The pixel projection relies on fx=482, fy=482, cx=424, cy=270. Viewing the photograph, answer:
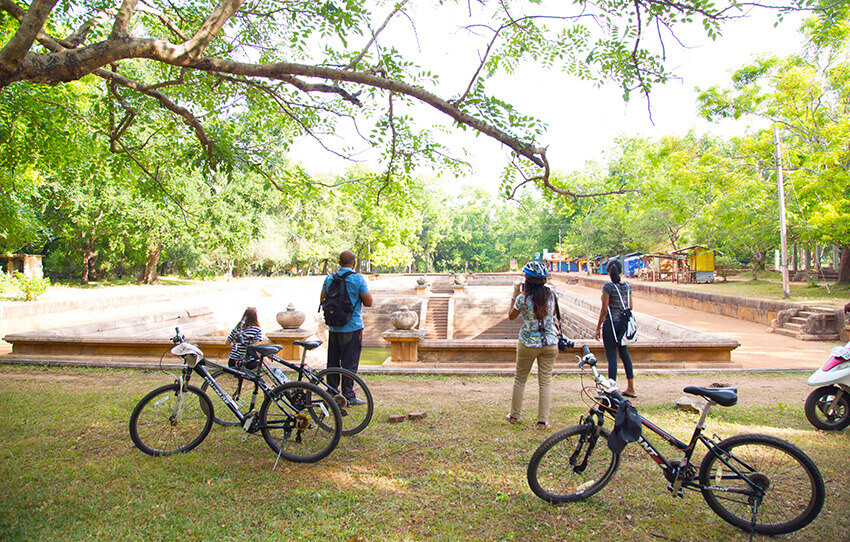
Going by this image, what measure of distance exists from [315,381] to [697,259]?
31237 millimetres

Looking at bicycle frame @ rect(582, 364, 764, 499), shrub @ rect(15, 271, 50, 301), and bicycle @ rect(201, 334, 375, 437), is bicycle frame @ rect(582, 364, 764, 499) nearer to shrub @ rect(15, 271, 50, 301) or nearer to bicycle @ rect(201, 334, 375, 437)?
bicycle @ rect(201, 334, 375, 437)

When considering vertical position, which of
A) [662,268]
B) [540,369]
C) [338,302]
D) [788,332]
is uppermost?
[662,268]

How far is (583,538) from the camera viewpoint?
107 inches

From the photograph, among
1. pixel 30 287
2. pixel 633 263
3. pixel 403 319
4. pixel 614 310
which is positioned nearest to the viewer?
pixel 614 310

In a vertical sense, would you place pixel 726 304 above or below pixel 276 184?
below

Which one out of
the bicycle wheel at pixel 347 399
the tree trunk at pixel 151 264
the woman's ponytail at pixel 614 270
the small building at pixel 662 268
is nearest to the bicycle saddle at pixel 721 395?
the bicycle wheel at pixel 347 399

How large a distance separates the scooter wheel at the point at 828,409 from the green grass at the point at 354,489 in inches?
4.6

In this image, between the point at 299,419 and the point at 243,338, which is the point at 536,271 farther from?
the point at 243,338

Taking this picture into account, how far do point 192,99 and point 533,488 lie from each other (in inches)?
302

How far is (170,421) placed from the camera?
3.82 meters

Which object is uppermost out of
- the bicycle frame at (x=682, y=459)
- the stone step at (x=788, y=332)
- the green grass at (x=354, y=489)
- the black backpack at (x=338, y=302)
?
the black backpack at (x=338, y=302)

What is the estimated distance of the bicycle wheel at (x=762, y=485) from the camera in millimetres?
2711

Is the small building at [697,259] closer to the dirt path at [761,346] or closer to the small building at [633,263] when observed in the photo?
the small building at [633,263]

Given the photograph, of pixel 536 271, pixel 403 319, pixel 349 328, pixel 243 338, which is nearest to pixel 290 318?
pixel 403 319
